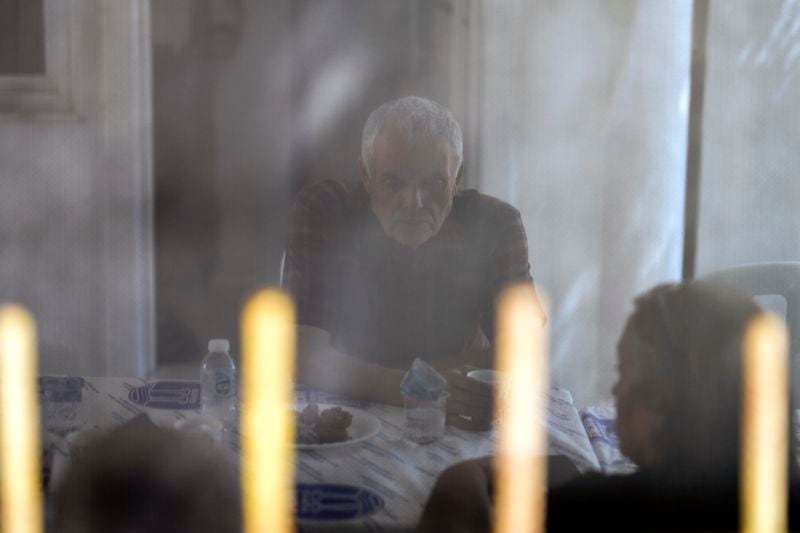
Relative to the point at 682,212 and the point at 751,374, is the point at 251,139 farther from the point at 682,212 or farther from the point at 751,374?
the point at 751,374

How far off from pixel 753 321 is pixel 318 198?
3.81ft

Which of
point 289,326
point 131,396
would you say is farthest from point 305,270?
point 131,396

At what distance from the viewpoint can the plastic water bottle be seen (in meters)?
1.38

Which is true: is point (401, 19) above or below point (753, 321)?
above

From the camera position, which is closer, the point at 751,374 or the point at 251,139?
the point at 751,374

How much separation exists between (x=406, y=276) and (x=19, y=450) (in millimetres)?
919

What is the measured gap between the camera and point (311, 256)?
177 centimetres

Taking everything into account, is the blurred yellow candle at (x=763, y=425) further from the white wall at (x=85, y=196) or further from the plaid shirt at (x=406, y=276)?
the white wall at (x=85, y=196)

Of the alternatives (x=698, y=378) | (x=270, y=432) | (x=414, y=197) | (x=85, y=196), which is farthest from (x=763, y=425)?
(x=85, y=196)

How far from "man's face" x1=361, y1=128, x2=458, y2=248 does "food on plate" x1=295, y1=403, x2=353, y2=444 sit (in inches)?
23.4

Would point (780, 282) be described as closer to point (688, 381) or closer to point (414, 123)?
point (414, 123)

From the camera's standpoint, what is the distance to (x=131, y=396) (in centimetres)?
146

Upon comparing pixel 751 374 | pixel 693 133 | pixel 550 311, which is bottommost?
pixel 550 311

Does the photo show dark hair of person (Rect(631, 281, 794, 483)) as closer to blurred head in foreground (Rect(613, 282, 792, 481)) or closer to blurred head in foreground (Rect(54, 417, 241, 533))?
blurred head in foreground (Rect(613, 282, 792, 481))
